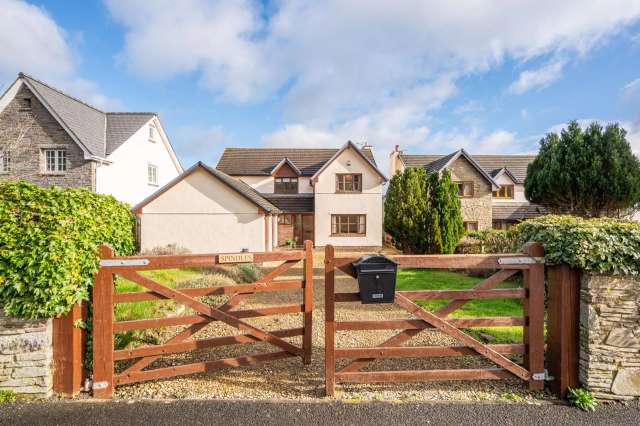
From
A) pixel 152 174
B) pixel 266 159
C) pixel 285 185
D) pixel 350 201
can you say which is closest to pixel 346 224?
pixel 350 201

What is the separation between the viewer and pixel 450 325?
3.89 meters

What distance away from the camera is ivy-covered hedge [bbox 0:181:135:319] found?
11.3 ft

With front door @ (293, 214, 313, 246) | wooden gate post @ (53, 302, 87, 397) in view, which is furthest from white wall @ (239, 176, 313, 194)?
wooden gate post @ (53, 302, 87, 397)

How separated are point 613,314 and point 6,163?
25976 mm

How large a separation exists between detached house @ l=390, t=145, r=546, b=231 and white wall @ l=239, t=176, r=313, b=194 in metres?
6.89

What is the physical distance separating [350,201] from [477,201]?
1008 cm

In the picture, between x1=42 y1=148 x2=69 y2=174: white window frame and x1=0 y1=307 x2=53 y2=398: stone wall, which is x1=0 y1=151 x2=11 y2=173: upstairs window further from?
x1=0 y1=307 x2=53 y2=398: stone wall

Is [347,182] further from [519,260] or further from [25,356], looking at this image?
[25,356]

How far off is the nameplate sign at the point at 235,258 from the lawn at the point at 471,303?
4.69 metres

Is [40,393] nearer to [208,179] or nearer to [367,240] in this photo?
[208,179]

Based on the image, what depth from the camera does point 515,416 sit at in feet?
11.4

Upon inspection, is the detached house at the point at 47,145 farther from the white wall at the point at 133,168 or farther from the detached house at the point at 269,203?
the detached house at the point at 269,203

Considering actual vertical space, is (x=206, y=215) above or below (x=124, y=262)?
above

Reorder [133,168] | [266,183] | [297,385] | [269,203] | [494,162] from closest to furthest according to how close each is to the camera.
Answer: [297,385] → [269,203] → [133,168] → [266,183] → [494,162]
